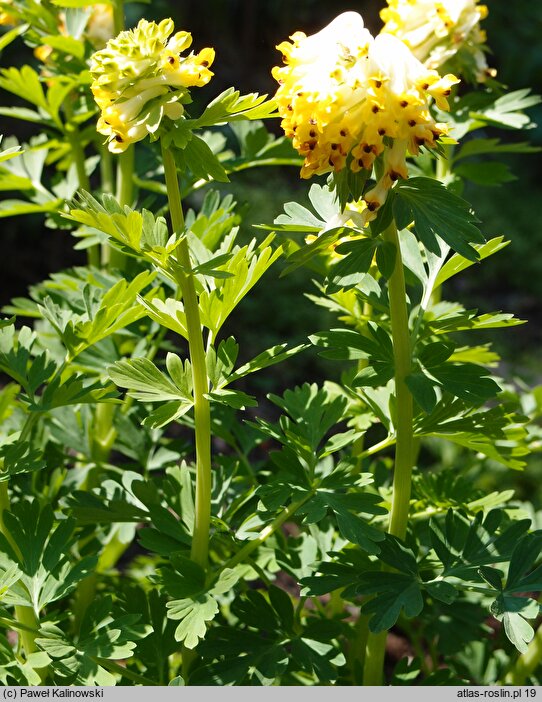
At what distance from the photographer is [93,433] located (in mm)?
1404

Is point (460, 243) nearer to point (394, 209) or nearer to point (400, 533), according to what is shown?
point (394, 209)

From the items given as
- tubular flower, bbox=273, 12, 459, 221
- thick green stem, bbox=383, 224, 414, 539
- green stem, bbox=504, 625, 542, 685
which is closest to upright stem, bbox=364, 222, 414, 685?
thick green stem, bbox=383, 224, 414, 539

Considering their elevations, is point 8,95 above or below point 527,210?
above

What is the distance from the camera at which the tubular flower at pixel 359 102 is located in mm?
800

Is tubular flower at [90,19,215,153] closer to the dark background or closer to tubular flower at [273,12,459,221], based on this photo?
tubular flower at [273,12,459,221]

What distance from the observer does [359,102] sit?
82cm

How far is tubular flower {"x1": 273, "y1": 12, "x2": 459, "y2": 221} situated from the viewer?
2.62 ft

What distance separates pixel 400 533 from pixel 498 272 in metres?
Result: 3.02

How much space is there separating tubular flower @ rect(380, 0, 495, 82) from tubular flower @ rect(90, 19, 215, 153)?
255mm

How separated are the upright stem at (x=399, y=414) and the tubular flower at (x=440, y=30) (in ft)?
0.90

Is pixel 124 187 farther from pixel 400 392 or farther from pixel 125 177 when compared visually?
pixel 400 392

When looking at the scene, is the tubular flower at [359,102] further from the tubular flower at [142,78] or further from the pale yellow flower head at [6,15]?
the pale yellow flower head at [6,15]

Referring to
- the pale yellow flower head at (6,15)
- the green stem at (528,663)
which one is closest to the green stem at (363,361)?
the green stem at (528,663)
